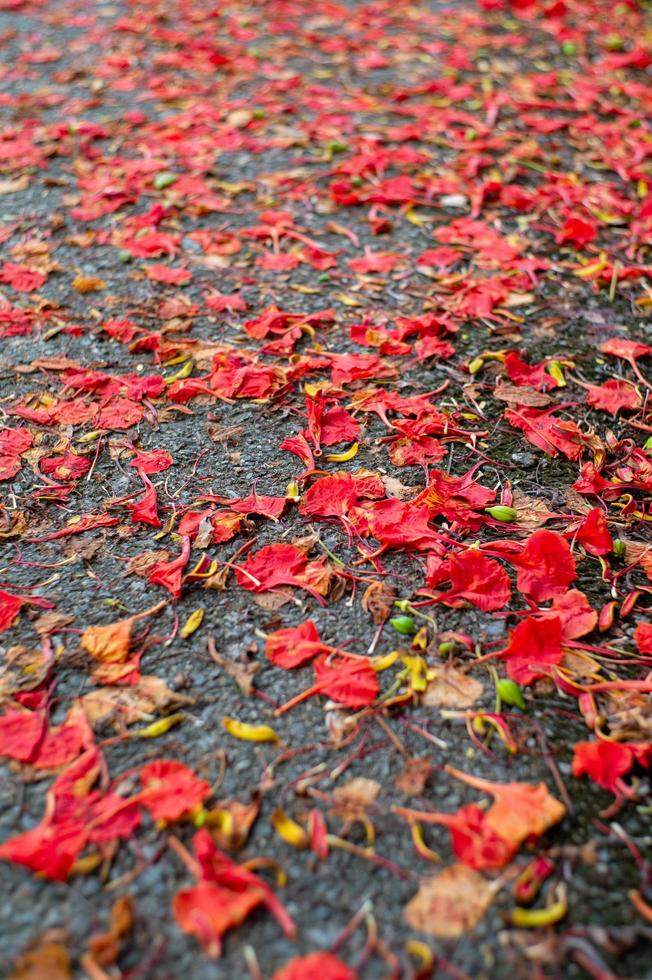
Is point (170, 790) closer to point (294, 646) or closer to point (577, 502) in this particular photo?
point (294, 646)

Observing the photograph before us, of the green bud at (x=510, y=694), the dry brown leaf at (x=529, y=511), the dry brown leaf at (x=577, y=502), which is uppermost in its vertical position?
the dry brown leaf at (x=529, y=511)

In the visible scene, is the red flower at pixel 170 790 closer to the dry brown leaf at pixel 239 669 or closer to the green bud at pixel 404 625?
the dry brown leaf at pixel 239 669

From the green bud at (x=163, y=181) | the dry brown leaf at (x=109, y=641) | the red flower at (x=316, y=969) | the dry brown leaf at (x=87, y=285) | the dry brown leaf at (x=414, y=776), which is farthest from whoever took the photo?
the green bud at (x=163, y=181)

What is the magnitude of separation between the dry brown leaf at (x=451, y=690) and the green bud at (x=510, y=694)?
0.14 ft

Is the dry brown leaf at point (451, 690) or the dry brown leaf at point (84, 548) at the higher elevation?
the dry brown leaf at point (84, 548)

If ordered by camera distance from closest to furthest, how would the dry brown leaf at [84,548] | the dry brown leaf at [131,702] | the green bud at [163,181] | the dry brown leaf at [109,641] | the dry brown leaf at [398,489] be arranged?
1. the dry brown leaf at [131,702]
2. the dry brown leaf at [109,641]
3. the dry brown leaf at [84,548]
4. the dry brown leaf at [398,489]
5. the green bud at [163,181]

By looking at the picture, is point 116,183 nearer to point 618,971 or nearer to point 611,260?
point 611,260

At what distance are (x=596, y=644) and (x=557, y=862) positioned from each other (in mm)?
491

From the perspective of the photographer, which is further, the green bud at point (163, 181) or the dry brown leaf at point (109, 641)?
the green bud at point (163, 181)

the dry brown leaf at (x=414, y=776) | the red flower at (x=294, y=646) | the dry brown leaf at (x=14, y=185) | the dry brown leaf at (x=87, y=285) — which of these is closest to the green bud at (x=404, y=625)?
the red flower at (x=294, y=646)

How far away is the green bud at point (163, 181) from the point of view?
3.25 meters

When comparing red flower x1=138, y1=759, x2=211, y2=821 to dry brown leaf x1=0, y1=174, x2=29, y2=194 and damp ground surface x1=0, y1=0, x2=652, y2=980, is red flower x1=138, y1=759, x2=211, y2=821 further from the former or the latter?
dry brown leaf x1=0, y1=174, x2=29, y2=194

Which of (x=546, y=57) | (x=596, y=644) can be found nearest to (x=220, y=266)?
(x=596, y=644)

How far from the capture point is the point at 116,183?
3.29 meters
